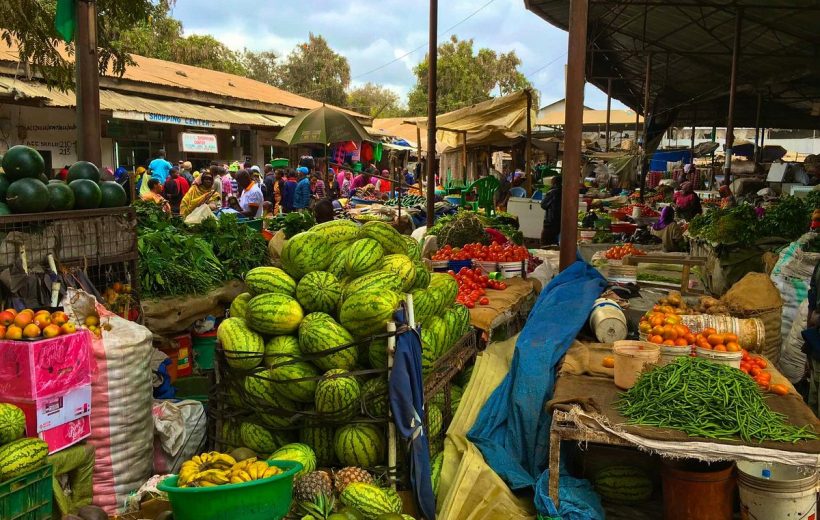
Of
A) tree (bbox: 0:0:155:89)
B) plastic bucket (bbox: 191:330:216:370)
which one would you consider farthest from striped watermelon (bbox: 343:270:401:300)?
tree (bbox: 0:0:155:89)

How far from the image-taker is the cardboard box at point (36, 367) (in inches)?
127

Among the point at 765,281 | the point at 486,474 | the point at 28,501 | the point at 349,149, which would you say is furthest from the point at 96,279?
the point at 349,149

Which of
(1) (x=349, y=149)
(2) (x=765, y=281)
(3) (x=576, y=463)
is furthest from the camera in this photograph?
(1) (x=349, y=149)

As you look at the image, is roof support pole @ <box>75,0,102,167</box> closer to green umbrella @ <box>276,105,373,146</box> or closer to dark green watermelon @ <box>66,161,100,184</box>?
dark green watermelon @ <box>66,161,100,184</box>

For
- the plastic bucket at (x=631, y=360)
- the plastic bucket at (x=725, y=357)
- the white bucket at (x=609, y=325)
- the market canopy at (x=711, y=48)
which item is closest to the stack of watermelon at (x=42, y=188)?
the plastic bucket at (x=631, y=360)

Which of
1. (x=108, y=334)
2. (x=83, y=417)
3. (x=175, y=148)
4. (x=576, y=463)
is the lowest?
(x=576, y=463)

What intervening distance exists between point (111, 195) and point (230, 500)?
2780mm

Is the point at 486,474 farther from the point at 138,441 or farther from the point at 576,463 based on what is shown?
the point at 138,441

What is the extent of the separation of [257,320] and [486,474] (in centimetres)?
156

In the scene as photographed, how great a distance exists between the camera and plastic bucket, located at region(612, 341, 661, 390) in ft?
13.2

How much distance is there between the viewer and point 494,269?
24.3 feet

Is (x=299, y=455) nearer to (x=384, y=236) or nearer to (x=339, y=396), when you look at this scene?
(x=339, y=396)

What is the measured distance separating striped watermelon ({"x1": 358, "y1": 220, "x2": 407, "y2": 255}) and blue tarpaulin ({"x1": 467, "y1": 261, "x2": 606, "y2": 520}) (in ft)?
3.75

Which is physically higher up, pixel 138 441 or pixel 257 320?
pixel 257 320
